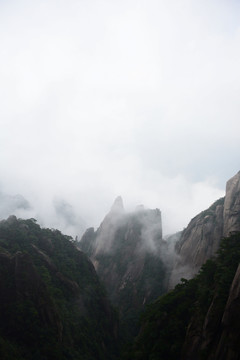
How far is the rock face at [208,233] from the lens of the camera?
207ft

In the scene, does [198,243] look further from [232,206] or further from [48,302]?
[48,302]

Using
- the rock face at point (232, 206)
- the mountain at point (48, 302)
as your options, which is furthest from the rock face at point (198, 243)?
the mountain at point (48, 302)

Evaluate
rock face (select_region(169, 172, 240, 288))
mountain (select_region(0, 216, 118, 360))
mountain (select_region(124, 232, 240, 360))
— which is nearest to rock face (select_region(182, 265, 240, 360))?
mountain (select_region(124, 232, 240, 360))

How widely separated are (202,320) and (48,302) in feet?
75.2

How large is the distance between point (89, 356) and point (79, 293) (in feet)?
43.8

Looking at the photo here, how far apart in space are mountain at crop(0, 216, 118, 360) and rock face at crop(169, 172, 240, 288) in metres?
22.4

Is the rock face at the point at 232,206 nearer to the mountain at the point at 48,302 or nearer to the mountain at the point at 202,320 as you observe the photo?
the mountain at the point at 202,320

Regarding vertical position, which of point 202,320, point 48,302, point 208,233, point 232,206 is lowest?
point 202,320

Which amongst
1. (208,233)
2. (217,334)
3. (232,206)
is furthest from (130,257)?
(217,334)

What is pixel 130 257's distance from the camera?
334 ft

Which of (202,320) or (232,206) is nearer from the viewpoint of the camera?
(202,320)

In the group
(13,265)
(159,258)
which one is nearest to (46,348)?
(13,265)

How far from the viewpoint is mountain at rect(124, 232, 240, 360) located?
22.5 m

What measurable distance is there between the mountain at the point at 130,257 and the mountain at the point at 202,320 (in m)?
40.0
